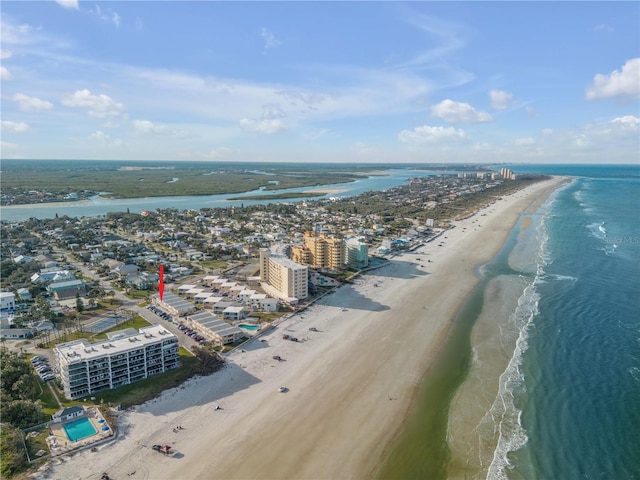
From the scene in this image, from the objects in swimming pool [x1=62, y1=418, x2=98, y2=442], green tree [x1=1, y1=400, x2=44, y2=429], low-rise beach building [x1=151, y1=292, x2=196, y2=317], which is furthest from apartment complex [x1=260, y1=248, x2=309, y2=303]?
green tree [x1=1, y1=400, x2=44, y2=429]

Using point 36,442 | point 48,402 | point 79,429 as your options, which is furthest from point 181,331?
point 36,442

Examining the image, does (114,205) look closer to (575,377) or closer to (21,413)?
(21,413)

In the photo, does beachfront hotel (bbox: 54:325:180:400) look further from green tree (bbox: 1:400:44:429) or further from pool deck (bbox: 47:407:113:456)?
pool deck (bbox: 47:407:113:456)

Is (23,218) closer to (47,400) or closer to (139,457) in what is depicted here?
(47,400)

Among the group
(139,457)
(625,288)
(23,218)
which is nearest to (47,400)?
(139,457)

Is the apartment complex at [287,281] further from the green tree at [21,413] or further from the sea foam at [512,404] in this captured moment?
the green tree at [21,413]

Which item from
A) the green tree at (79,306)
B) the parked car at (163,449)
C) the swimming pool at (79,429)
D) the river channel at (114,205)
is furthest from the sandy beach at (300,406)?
the river channel at (114,205)
